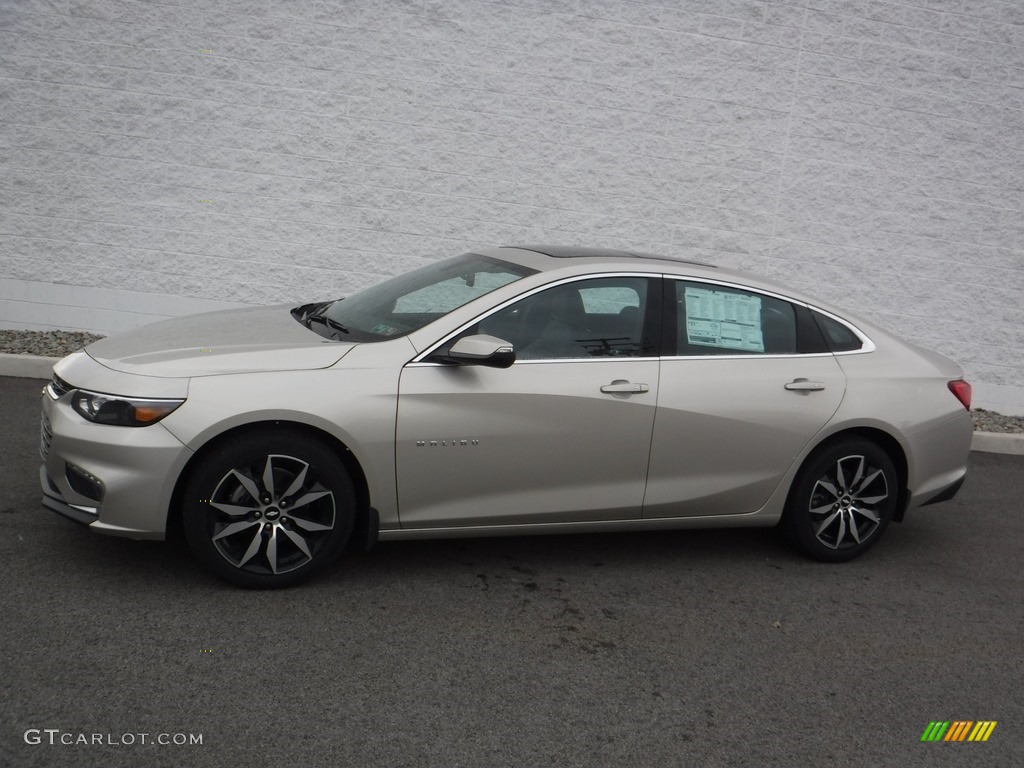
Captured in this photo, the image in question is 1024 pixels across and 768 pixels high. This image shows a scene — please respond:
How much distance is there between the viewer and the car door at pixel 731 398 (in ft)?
16.7

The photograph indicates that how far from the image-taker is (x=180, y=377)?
4340mm

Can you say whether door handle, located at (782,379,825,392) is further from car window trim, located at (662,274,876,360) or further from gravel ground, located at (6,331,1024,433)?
gravel ground, located at (6,331,1024,433)

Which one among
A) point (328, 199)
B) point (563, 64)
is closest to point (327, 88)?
Answer: point (328, 199)

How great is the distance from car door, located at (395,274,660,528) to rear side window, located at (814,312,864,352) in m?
1.04

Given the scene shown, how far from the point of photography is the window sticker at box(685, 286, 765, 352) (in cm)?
529

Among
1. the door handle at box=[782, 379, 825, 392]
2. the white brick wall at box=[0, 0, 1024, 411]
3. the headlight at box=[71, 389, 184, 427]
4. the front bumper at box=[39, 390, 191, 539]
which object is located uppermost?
the white brick wall at box=[0, 0, 1024, 411]

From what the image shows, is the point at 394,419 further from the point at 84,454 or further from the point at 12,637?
the point at 12,637

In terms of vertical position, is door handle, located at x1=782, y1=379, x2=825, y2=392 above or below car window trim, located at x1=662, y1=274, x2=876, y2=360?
below

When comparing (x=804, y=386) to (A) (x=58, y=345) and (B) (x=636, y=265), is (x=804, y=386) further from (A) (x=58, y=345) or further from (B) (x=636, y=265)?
(A) (x=58, y=345)

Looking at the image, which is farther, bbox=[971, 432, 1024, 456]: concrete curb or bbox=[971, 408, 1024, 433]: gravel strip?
bbox=[971, 408, 1024, 433]: gravel strip

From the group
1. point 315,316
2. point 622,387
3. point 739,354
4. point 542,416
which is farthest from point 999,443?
point 315,316

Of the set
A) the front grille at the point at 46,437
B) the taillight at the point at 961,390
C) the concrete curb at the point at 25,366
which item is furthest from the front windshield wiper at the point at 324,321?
the concrete curb at the point at 25,366

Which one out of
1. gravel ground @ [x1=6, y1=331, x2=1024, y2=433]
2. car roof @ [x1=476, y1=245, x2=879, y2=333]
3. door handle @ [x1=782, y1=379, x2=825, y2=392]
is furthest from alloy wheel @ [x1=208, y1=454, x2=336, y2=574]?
gravel ground @ [x1=6, y1=331, x2=1024, y2=433]

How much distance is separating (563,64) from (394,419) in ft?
19.1
